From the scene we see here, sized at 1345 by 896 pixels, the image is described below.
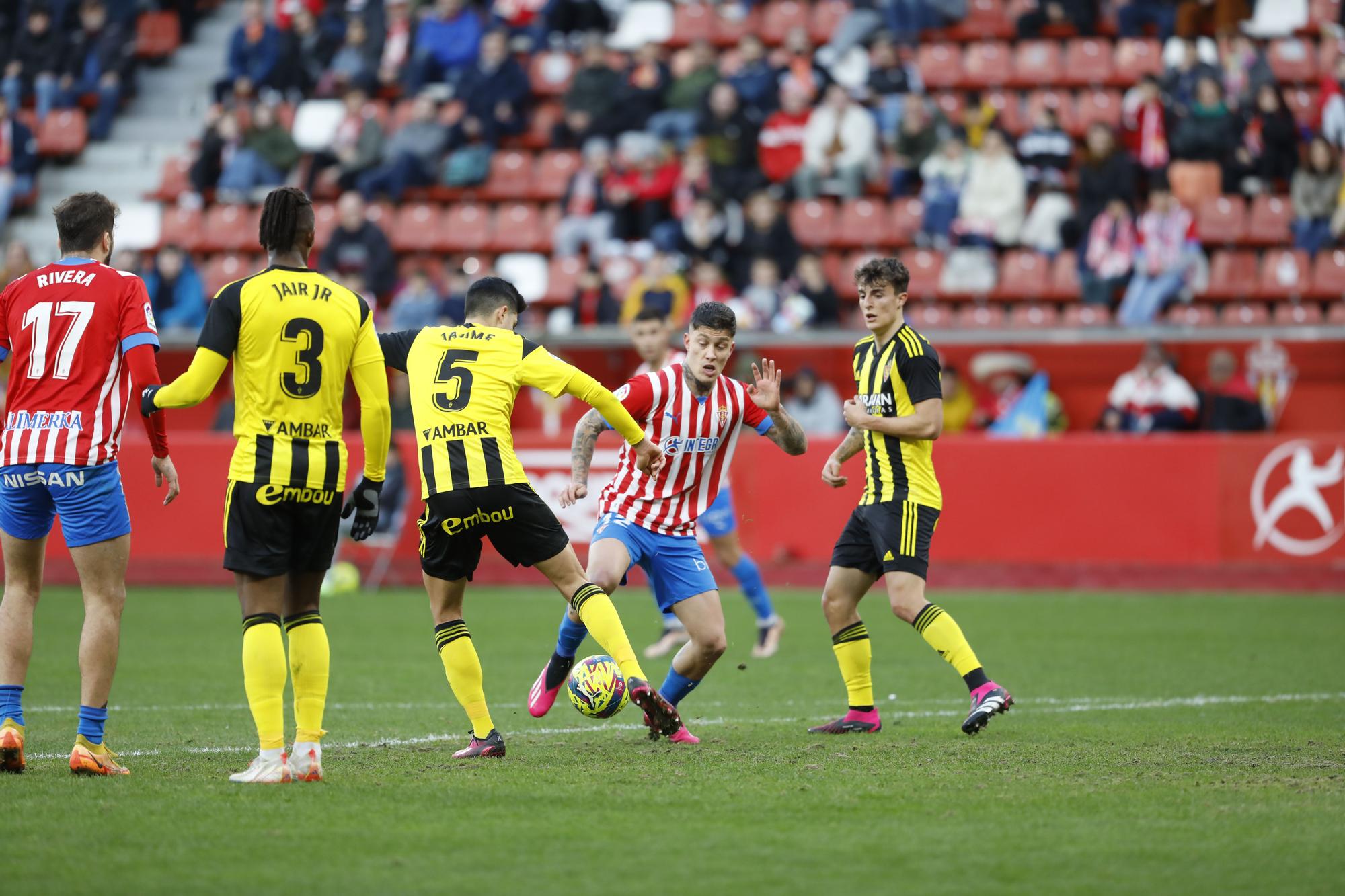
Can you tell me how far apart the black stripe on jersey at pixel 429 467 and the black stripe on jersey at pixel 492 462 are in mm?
237

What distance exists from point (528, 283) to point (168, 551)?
6080 mm

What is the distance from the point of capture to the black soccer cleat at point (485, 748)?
689 centimetres

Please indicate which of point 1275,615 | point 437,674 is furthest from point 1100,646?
point 437,674

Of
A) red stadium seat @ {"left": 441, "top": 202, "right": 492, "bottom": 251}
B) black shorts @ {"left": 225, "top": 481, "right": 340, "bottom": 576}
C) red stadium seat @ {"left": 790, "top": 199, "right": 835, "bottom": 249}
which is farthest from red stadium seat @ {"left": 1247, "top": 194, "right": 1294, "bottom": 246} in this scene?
black shorts @ {"left": 225, "top": 481, "right": 340, "bottom": 576}

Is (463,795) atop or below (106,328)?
below

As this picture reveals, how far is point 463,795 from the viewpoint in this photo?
5910 millimetres

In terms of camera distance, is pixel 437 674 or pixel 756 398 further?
pixel 437 674

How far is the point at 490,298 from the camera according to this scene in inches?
277

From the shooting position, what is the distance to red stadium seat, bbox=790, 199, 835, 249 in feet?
64.6

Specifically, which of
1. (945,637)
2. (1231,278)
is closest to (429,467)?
(945,637)

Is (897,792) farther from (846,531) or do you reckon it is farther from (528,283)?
(528,283)

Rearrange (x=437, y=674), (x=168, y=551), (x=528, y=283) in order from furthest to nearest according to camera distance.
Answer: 1. (x=528, y=283)
2. (x=168, y=551)
3. (x=437, y=674)

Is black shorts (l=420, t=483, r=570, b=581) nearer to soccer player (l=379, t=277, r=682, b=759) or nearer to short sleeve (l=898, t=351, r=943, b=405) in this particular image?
soccer player (l=379, t=277, r=682, b=759)

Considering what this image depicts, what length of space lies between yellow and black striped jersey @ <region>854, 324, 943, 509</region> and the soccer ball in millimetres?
1804
